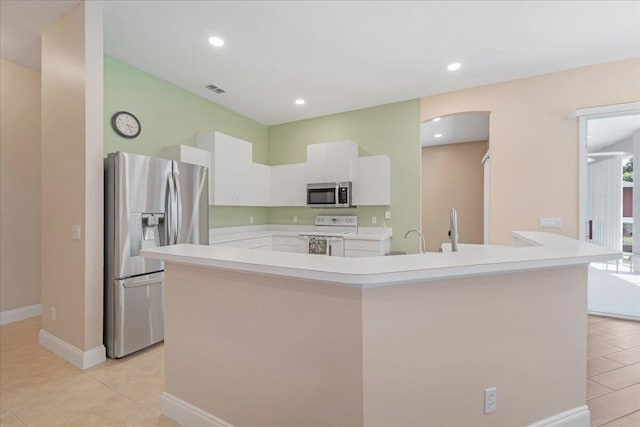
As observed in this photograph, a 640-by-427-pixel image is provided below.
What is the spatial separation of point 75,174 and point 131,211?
0.53m

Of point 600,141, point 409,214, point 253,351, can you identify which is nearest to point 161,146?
point 253,351

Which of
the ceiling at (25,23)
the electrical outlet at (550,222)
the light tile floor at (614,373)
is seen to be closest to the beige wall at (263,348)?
the light tile floor at (614,373)

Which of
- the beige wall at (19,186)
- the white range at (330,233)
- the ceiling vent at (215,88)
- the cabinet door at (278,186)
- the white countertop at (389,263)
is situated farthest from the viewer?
the cabinet door at (278,186)

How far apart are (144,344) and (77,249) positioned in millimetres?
997

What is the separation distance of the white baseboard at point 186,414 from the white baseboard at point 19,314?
296 cm

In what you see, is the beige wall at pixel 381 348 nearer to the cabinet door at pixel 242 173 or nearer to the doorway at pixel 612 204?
the doorway at pixel 612 204

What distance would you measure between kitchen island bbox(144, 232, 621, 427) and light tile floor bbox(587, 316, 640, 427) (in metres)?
0.44

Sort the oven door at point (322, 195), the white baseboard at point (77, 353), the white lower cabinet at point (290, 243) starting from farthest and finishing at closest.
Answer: the white lower cabinet at point (290, 243) → the oven door at point (322, 195) → the white baseboard at point (77, 353)

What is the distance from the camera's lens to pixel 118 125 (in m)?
3.04

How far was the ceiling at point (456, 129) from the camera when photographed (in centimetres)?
478

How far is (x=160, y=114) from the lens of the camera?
3525 mm

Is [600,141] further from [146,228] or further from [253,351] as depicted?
[146,228]

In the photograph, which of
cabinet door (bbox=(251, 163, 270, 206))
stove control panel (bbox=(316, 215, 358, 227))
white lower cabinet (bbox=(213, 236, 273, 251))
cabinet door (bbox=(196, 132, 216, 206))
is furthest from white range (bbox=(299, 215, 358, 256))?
cabinet door (bbox=(196, 132, 216, 206))

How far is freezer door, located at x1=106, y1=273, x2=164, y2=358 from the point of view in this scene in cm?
232
